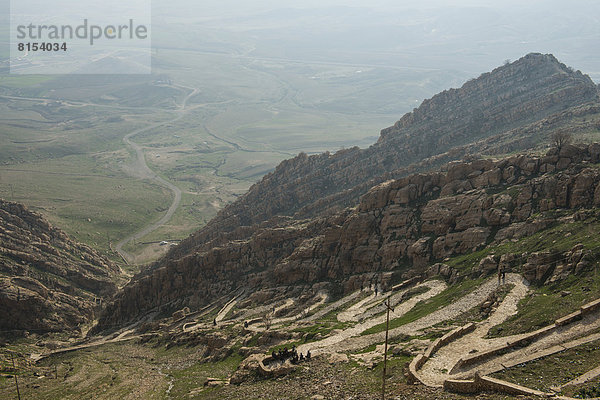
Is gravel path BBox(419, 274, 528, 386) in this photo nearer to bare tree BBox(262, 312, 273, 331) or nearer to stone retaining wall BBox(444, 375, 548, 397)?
stone retaining wall BBox(444, 375, 548, 397)

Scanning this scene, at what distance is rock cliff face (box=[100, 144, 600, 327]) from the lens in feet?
203

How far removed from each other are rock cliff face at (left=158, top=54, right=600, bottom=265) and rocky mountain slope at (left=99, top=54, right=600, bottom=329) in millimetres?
341

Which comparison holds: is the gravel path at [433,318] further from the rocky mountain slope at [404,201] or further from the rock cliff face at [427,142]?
the rock cliff face at [427,142]

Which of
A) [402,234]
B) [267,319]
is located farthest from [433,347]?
[402,234]

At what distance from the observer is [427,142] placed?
4968 inches

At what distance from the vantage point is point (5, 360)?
73.4 metres

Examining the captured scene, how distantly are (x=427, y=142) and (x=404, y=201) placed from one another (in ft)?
170

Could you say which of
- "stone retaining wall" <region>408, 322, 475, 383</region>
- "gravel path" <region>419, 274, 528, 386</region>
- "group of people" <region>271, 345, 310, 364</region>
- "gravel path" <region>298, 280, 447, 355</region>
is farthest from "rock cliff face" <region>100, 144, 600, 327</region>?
"group of people" <region>271, 345, 310, 364</region>

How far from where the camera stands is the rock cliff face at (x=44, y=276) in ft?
295

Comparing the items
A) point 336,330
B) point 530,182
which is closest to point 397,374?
point 336,330

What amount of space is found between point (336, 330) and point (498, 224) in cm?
2303

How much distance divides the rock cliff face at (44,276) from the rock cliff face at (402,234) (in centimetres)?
883

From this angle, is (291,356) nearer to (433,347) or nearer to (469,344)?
(433,347)

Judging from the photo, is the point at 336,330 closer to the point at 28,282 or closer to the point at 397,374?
the point at 397,374
